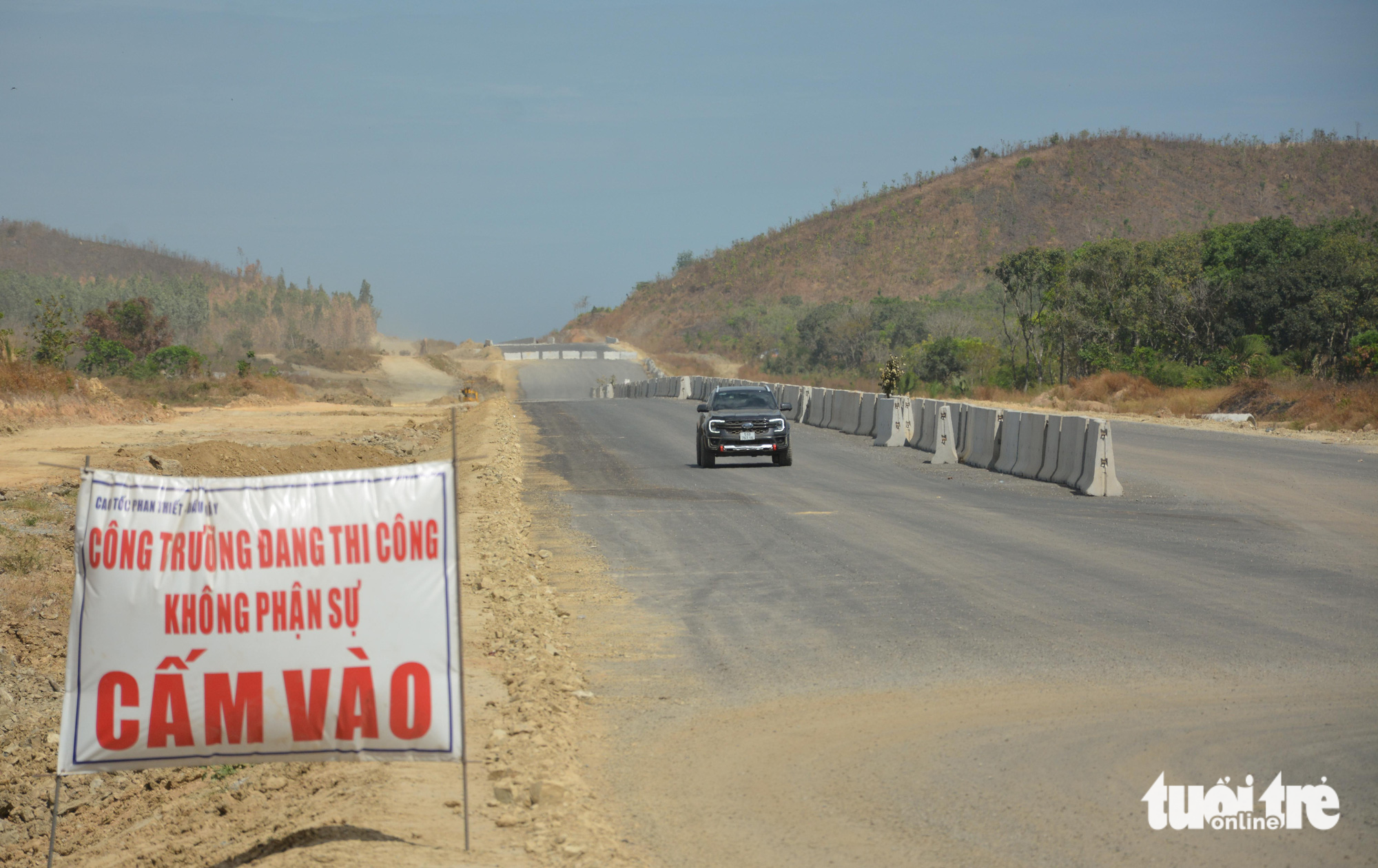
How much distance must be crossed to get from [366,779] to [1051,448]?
16905mm

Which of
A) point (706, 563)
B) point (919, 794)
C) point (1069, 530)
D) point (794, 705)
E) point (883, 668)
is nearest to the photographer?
point (919, 794)

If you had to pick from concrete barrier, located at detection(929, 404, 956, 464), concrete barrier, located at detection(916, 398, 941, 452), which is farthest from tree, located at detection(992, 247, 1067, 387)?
concrete barrier, located at detection(929, 404, 956, 464)

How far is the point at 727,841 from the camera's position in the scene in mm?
5555

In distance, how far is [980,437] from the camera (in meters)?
24.5

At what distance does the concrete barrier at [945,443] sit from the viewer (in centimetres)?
2523

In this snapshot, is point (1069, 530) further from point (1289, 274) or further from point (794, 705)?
point (1289, 274)

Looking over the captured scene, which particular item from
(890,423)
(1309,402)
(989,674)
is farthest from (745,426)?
(1309,402)

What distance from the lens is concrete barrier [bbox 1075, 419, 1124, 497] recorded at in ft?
62.5

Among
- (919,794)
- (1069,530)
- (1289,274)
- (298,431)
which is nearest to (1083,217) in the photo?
(1289,274)

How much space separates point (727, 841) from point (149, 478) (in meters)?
3.15

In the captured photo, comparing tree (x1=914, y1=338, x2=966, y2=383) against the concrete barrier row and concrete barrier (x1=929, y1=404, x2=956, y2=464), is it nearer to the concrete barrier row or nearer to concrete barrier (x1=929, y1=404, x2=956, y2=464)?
the concrete barrier row

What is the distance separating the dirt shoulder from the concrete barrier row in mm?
9336

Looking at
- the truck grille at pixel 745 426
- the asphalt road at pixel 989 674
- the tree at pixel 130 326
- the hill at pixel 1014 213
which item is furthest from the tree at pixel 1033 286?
the hill at pixel 1014 213

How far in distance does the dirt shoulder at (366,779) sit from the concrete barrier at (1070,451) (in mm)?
9367
